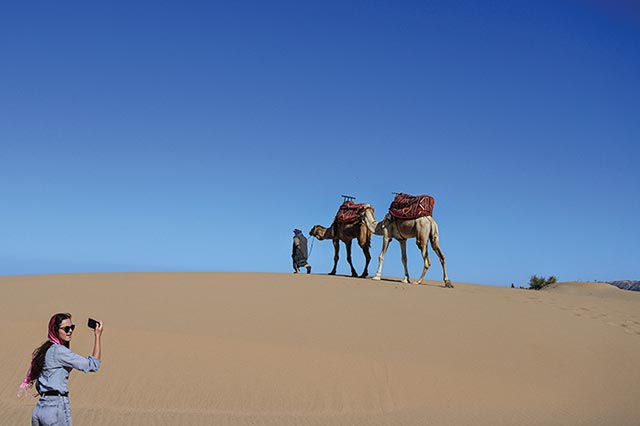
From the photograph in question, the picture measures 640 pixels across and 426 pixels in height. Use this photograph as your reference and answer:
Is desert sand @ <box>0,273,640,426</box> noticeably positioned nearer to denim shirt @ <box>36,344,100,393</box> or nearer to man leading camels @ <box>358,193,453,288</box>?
denim shirt @ <box>36,344,100,393</box>

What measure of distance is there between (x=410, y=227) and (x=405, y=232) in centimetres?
31

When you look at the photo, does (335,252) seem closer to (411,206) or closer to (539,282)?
(411,206)

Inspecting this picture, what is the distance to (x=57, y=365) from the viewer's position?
17.9 feet

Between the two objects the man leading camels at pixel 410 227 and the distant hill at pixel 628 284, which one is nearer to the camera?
the man leading camels at pixel 410 227

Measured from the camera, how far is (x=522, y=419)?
850 centimetres

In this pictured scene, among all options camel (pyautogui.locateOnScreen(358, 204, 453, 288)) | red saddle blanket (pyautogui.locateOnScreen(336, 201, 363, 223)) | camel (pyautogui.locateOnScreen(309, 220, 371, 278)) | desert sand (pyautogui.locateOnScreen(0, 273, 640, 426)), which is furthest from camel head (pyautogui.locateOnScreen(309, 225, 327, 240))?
desert sand (pyautogui.locateOnScreen(0, 273, 640, 426))

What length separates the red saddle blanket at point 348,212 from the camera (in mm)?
20422

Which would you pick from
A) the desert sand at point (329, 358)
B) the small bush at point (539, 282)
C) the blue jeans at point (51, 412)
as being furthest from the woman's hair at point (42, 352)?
the small bush at point (539, 282)

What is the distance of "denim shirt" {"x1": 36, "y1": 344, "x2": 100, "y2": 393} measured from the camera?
17.8 ft

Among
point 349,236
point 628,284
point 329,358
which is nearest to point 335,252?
point 349,236

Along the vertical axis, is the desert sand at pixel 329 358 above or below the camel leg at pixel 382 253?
below

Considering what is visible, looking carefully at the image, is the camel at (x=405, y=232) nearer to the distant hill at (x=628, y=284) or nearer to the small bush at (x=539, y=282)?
the small bush at (x=539, y=282)

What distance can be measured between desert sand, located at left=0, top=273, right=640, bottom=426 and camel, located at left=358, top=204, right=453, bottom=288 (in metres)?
3.30

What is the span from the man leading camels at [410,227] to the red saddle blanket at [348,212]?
1.07m
